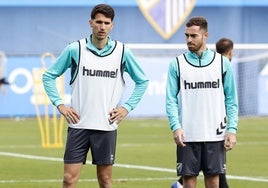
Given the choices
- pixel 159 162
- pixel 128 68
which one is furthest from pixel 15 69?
pixel 128 68

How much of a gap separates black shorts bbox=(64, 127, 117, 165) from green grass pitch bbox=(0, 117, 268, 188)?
4.22m

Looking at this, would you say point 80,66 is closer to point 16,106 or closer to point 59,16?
point 16,106

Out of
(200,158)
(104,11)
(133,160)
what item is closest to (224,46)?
(200,158)

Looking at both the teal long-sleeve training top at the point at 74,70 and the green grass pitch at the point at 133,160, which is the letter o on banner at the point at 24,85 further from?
the teal long-sleeve training top at the point at 74,70

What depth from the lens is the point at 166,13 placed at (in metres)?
38.1

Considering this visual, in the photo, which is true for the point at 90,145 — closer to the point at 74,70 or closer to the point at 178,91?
the point at 74,70

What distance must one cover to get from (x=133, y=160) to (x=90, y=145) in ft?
28.5

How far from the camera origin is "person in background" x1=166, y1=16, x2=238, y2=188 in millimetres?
11469

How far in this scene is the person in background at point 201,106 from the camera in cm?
1147

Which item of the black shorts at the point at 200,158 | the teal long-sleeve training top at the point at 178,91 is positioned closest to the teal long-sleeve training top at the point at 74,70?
the teal long-sleeve training top at the point at 178,91

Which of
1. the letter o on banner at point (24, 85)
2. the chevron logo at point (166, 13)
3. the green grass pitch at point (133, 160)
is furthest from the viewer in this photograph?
the chevron logo at point (166, 13)

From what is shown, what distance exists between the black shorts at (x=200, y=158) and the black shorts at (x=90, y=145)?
0.80 m

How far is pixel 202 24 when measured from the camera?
37.4 feet

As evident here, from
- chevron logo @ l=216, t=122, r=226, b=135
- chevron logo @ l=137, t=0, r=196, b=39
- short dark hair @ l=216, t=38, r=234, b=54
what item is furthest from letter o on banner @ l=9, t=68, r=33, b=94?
chevron logo @ l=216, t=122, r=226, b=135
